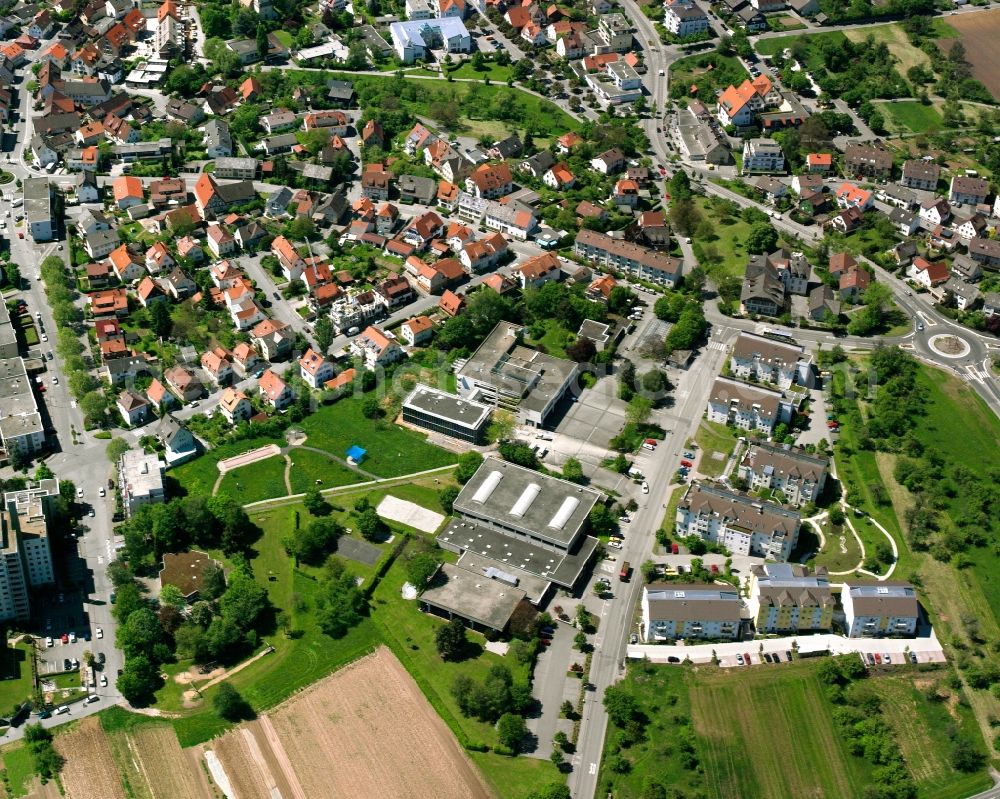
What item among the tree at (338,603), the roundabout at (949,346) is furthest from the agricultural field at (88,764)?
the roundabout at (949,346)

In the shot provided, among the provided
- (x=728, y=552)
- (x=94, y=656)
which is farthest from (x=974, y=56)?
(x=94, y=656)

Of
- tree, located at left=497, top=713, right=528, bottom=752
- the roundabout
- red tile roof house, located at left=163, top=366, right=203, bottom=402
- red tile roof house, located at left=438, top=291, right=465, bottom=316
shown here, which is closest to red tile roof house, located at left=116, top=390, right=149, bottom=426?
red tile roof house, located at left=163, top=366, right=203, bottom=402

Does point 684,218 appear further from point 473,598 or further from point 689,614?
point 473,598

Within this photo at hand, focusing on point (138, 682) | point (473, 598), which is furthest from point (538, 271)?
point (138, 682)

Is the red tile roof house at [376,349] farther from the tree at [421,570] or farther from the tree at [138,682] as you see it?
the tree at [138,682]

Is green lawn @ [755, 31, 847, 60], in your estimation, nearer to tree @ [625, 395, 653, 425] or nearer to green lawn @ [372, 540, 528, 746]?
tree @ [625, 395, 653, 425]

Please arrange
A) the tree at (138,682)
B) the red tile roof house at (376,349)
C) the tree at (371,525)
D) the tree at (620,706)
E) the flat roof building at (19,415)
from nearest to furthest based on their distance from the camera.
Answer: the tree at (620,706) → the tree at (138,682) → the tree at (371,525) → the flat roof building at (19,415) → the red tile roof house at (376,349)

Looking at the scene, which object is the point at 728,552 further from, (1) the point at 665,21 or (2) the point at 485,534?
(1) the point at 665,21
